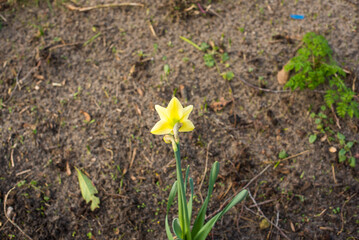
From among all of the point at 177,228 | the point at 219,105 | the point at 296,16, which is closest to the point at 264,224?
the point at 177,228

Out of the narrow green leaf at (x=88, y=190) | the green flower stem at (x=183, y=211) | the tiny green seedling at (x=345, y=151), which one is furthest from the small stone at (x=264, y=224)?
the narrow green leaf at (x=88, y=190)

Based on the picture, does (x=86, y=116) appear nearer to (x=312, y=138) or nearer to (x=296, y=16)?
(x=312, y=138)

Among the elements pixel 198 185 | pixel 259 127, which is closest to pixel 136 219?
pixel 198 185

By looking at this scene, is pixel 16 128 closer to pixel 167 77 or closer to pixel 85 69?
pixel 85 69

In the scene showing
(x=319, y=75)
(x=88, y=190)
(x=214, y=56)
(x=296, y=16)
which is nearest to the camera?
(x=88, y=190)

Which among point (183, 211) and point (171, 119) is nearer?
point (171, 119)

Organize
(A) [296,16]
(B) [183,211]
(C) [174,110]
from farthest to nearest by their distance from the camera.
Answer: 1. (A) [296,16]
2. (B) [183,211]
3. (C) [174,110]

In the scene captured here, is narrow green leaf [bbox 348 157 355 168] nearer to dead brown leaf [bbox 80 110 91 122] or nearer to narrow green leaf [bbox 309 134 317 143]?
narrow green leaf [bbox 309 134 317 143]
